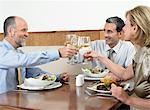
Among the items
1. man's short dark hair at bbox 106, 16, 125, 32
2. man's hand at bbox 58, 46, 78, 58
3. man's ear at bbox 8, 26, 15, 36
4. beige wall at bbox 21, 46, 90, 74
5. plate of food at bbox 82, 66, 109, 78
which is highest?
man's short dark hair at bbox 106, 16, 125, 32

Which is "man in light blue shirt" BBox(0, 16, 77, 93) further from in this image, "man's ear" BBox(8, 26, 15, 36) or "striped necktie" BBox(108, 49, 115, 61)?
"striped necktie" BBox(108, 49, 115, 61)

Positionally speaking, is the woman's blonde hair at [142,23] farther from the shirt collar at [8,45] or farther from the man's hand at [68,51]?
the shirt collar at [8,45]

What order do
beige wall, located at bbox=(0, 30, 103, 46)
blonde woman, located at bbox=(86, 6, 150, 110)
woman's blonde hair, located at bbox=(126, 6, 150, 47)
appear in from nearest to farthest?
blonde woman, located at bbox=(86, 6, 150, 110)
woman's blonde hair, located at bbox=(126, 6, 150, 47)
beige wall, located at bbox=(0, 30, 103, 46)

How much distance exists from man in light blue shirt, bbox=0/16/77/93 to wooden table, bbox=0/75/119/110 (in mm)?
224

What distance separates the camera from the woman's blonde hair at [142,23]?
1545 mm

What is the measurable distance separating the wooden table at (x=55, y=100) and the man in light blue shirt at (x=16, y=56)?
0.22m

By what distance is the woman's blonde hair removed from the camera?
1.54 metres

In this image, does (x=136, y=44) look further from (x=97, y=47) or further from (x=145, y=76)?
(x=97, y=47)

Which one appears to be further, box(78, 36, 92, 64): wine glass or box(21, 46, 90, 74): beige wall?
box(21, 46, 90, 74): beige wall

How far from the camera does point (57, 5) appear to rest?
3.14 meters

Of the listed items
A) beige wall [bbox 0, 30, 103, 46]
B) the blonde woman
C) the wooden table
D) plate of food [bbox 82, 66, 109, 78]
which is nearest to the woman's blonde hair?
the blonde woman

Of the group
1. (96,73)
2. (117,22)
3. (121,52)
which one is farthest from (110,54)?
(96,73)

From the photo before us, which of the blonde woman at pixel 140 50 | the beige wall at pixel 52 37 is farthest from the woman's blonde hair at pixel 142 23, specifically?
the beige wall at pixel 52 37

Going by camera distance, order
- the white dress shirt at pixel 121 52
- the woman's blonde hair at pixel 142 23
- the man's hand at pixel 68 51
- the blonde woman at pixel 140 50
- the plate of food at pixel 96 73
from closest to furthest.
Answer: the blonde woman at pixel 140 50 < the woman's blonde hair at pixel 142 23 < the man's hand at pixel 68 51 < the plate of food at pixel 96 73 < the white dress shirt at pixel 121 52
